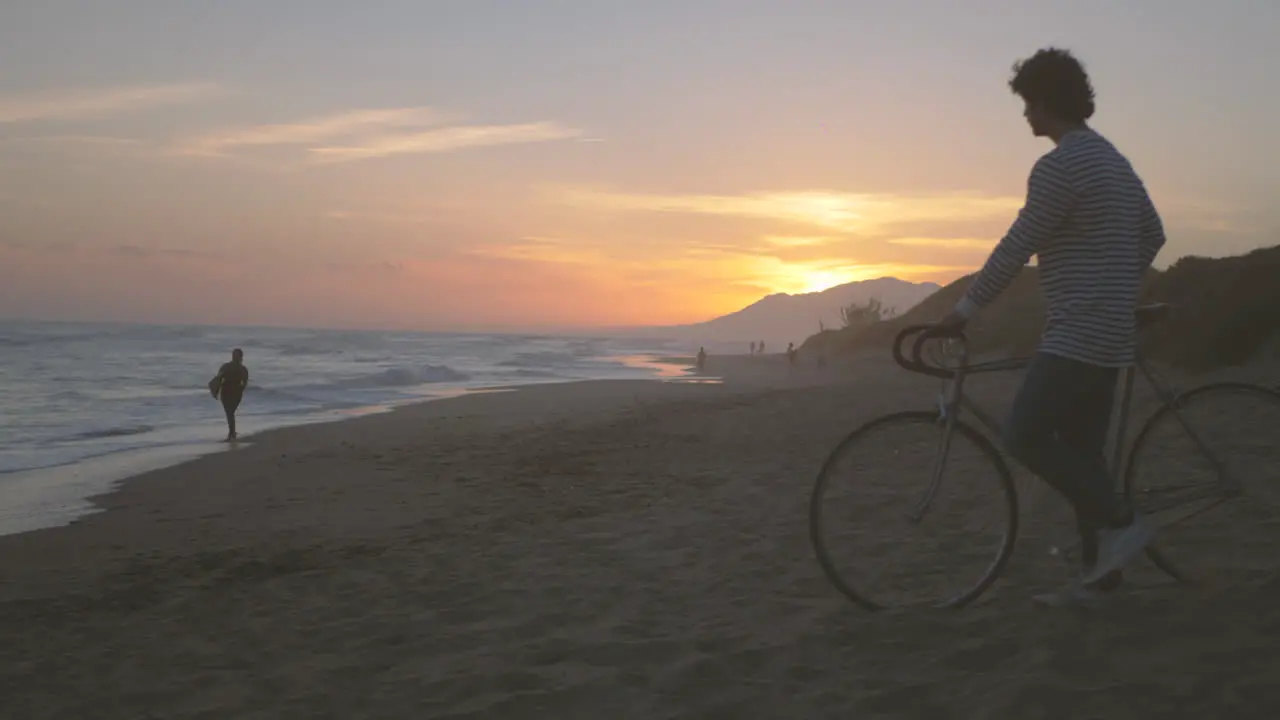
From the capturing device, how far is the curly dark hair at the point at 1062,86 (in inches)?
122

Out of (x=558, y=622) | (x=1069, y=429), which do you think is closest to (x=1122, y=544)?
(x=1069, y=429)

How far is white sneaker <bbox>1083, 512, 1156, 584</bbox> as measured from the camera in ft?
10.4

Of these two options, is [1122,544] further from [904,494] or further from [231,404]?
[231,404]

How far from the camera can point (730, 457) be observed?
30.5 ft

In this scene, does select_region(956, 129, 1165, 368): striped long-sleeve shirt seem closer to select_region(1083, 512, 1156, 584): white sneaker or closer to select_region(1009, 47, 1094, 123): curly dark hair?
select_region(1009, 47, 1094, 123): curly dark hair

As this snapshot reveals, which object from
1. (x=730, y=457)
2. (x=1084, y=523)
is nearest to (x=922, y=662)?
(x=1084, y=523)

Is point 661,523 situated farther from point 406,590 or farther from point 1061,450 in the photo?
point 1061,450

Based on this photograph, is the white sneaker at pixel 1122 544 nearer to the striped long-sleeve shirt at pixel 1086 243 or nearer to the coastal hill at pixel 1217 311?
the striped long-sleeve shirt at pixel 1086 243

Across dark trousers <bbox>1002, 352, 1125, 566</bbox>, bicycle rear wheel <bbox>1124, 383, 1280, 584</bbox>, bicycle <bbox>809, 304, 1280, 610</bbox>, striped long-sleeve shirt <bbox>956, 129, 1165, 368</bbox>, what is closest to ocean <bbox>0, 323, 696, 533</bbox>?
bicycle <bbox>809, 304, 1280, 610</bbox>

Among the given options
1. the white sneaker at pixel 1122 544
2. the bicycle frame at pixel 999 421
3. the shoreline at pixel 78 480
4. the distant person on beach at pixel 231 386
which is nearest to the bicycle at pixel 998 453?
the bicycle frame at pixel 999 421

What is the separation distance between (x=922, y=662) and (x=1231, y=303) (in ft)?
53.9

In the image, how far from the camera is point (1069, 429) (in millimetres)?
3141

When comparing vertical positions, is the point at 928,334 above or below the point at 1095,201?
below

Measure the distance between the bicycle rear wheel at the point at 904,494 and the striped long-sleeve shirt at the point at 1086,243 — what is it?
57 cm
